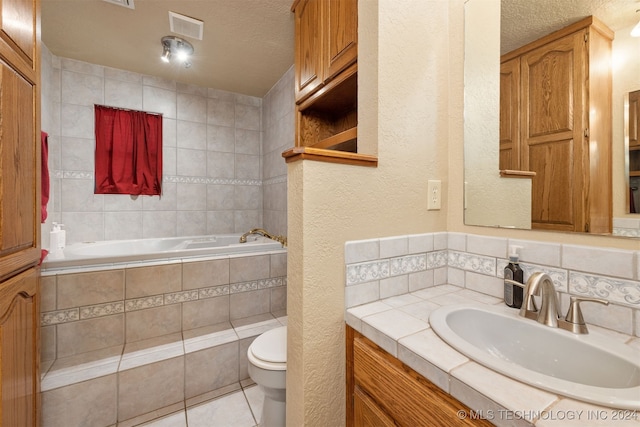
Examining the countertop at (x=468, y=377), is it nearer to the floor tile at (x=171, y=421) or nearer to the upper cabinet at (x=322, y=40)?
the upper cabinet at (x=322, y=40)

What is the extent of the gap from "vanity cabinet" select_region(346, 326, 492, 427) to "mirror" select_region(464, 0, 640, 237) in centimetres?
68

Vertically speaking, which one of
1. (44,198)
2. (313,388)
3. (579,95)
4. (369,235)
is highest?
(579,95)

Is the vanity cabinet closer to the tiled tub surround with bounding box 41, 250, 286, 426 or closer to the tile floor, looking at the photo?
the tile floor

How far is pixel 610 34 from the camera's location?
0.77m

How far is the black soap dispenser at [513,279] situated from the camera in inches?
35.7

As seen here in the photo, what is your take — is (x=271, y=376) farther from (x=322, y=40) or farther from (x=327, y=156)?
(x=322, y=40)

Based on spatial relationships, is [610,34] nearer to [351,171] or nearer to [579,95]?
[579,95]

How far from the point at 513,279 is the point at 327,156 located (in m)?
0.78

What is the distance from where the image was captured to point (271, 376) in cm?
117

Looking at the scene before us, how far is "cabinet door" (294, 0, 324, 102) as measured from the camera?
5.05 feet

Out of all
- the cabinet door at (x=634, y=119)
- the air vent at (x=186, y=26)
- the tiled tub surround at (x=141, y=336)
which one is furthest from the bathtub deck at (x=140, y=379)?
the air vent at (x=186, y=26)

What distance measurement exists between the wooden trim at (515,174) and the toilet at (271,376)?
47.5 inches

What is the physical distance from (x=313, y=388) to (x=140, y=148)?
2.99 m

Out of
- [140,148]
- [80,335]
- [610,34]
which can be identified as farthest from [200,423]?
[140,148]
